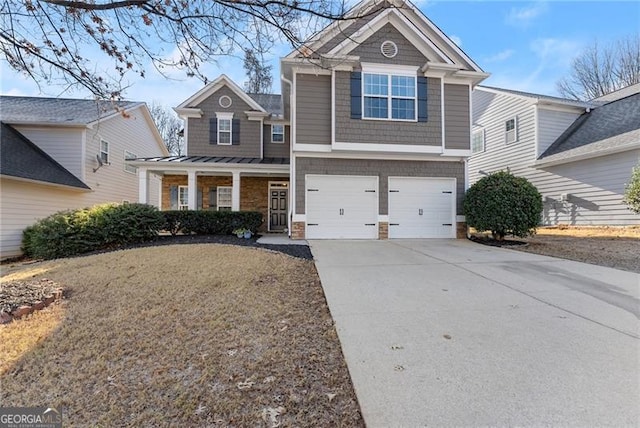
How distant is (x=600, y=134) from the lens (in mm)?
12266

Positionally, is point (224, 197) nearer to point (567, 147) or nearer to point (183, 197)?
point (183, 197)

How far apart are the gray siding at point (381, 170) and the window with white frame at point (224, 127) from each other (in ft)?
18.9

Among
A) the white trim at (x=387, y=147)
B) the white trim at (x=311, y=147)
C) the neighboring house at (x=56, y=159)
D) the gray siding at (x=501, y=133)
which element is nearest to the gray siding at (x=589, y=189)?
the gray siding at (x=501, y=133)

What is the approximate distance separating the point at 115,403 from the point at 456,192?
421 inches

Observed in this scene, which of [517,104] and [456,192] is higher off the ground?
[517,104]

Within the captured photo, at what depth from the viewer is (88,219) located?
9.04 m

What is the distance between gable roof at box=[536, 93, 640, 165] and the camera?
35.4 feet

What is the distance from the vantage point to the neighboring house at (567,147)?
11039 mm

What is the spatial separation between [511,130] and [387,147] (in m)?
8.80

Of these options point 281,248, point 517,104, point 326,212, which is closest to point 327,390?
point 281,248

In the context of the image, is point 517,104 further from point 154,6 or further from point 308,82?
point 154,6

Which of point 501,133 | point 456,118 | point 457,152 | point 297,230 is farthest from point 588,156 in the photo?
point 297,230

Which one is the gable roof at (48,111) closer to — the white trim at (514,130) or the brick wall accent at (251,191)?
the brick wall accent at (251,191)

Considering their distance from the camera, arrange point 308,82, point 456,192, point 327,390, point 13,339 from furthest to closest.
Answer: point 456,192 → point 308,82 → point 13,339 → point 327,390
